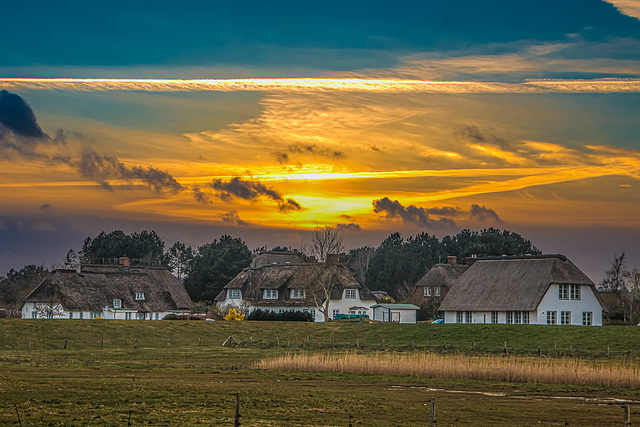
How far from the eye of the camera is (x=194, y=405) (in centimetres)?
3008

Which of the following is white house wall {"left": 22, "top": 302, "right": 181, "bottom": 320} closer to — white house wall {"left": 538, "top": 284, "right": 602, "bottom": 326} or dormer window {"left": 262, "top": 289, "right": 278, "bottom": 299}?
dormer window {"left": 262, "top": 289, "right": 278, "bottom": 299}

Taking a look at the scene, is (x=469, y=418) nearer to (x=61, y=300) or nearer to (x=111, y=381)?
(x=111, y=381)

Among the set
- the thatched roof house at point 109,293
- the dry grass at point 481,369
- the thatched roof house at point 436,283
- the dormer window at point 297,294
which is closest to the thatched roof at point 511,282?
the thatched roof house at point 436,283

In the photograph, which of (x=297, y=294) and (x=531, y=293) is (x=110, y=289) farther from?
(x=531, y=293)

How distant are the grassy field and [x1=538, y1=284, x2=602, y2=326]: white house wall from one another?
15.2 m

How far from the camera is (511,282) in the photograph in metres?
91.0

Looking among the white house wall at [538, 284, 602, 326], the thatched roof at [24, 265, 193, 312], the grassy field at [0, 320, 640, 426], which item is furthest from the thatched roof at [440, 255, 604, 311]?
the thatched roof at [24, 265, 193, 312]

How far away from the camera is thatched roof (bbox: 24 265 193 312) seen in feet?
339

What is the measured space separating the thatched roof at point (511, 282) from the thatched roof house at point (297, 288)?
17.5 meters

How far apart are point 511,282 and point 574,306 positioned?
6.89 meters

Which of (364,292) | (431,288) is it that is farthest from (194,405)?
(431,288)

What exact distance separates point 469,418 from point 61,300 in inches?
3223

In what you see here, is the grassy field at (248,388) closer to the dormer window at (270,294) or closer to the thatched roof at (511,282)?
the thatched roof at (511,282)

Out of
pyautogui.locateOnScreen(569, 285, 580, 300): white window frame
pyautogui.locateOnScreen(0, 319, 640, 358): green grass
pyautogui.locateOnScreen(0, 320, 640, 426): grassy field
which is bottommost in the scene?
pyautogui.locateOnScreen(0, 320, 640, 426): grassy field
